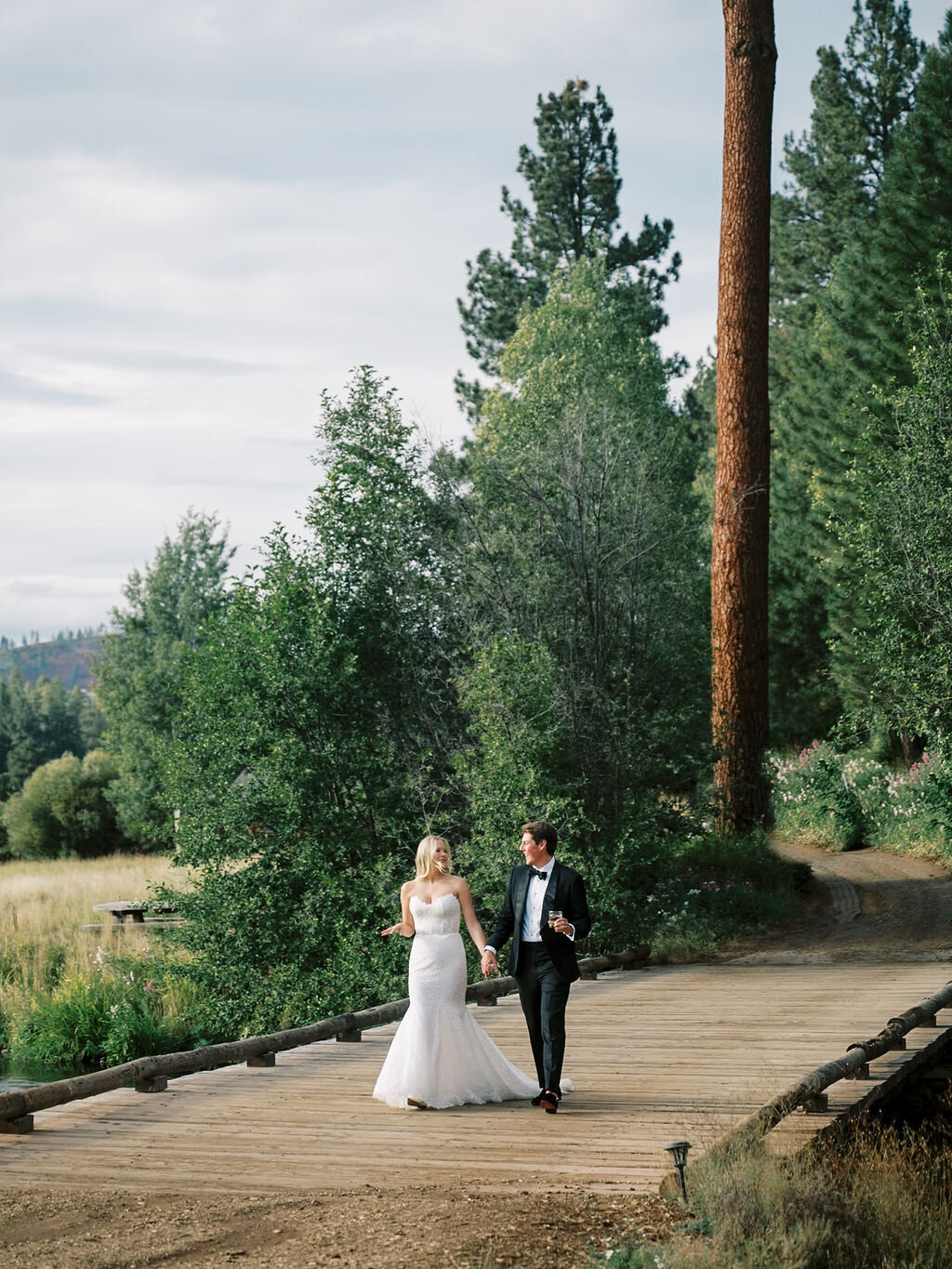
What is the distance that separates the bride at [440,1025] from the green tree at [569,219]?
32688 mm

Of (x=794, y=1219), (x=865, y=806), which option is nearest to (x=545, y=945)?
(x=794, y=1219)

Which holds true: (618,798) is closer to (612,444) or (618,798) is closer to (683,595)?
(683,595)

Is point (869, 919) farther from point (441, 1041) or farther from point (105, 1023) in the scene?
point (441, 1041)

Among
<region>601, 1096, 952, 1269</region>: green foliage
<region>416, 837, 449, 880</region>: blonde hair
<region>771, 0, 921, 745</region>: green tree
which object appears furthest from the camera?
<region>771, 0, 921, 745</region>: green tree

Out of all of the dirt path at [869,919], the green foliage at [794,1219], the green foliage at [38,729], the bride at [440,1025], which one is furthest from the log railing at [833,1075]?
the green foliage at [38,729]

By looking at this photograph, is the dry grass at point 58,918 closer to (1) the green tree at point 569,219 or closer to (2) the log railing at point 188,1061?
(2) the log railing at point 188,1061

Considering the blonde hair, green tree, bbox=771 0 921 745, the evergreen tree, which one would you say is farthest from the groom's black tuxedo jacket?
green tree, bbox=771 0 921 745

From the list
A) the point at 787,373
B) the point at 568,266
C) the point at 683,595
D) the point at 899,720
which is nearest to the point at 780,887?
the point at 899,720

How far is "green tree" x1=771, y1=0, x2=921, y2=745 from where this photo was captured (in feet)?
117

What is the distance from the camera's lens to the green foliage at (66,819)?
43906 mm

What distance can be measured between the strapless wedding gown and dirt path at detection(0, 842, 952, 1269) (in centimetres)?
171

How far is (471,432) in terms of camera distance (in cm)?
4222

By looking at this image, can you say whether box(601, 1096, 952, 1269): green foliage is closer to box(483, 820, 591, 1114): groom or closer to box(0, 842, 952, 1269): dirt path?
box(0, 842, 952, 1269): dirt path

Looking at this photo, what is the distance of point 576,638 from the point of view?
17.1 metres
